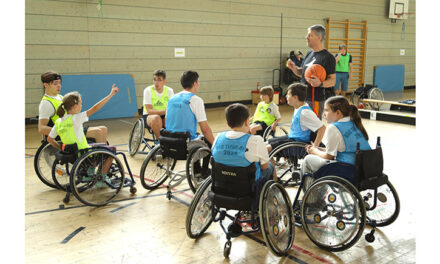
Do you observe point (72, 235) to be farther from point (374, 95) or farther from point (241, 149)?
point (374, 95)

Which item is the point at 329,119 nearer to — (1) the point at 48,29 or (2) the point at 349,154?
(2) the point at 349,154

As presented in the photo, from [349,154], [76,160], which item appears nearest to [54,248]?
[76,160]

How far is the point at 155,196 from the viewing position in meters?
3.47

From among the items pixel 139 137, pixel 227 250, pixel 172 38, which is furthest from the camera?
pixel 172 38

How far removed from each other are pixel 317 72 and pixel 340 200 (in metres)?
1.72

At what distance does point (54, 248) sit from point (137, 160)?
211 cm

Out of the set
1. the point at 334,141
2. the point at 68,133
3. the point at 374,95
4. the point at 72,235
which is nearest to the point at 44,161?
the point at 68,133

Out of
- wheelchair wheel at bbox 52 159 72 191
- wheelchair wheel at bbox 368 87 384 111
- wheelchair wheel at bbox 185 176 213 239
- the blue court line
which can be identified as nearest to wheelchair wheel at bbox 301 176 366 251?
wheelchair wheel at bbox 185 176 213 239

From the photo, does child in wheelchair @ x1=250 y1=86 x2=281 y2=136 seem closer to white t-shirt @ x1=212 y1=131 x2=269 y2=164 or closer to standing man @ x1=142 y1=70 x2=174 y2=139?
standing man @ x1=142 y1=70 x2=174 y2=139

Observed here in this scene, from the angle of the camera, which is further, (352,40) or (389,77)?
(389,77)

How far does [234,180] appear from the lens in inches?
89.9

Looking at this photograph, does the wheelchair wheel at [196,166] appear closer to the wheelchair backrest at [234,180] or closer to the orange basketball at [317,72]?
the wheelchair backrest at [234,180]

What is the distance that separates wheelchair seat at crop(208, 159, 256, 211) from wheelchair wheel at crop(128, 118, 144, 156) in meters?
2.39

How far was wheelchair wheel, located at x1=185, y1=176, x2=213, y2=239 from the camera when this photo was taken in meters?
2.49
